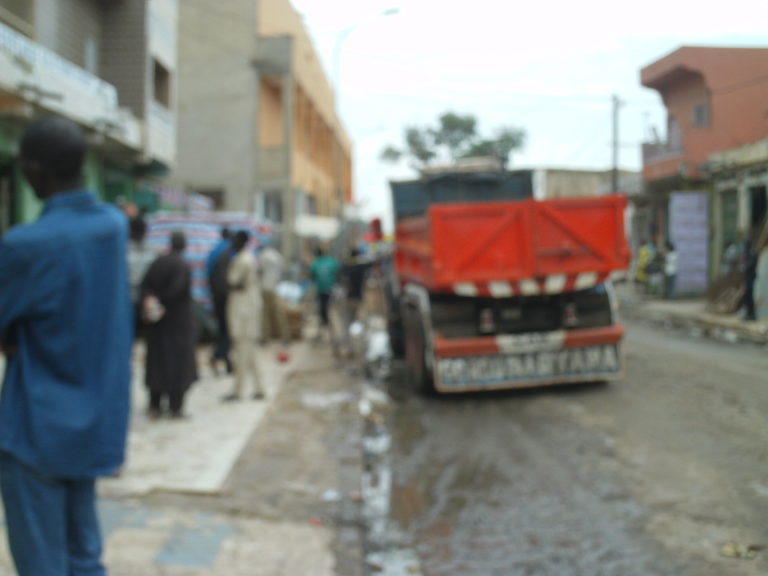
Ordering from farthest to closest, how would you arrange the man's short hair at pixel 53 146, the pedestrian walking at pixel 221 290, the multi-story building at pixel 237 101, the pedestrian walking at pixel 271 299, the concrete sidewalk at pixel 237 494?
the multi-story building at pixel 237 101, the pedestrian walking at pixel 271 299, the pedestrian walking at pixel 221 290, the concrete sidewalk at pixel 237 494, the man's short hair at pixel 53 146

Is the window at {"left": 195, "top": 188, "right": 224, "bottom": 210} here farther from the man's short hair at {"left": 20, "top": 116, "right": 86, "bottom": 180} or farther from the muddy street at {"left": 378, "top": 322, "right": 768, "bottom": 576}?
the man's short hair at {"left": 20, "top": 116, "right": 86, "bottom": 180}

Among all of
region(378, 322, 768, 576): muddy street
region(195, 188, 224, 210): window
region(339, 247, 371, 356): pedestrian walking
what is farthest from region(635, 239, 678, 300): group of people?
region(378, 322, 768, 576): muddy street

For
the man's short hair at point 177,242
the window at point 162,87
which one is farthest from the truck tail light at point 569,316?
the window at point 162,87

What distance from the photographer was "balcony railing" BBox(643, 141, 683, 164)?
773 inches

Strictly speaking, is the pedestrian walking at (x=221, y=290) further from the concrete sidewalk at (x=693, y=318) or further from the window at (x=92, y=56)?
the window at (x=92, y=56)

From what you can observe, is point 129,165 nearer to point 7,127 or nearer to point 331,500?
point 7,127

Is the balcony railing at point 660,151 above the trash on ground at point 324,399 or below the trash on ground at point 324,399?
above

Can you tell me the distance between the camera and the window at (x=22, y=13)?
1327cm

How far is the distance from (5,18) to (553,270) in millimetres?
9224

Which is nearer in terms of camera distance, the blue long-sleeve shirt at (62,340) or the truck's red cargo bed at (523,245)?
the blue long-sleeve shirt at (62,340)

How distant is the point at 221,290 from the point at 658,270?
18.7 meters

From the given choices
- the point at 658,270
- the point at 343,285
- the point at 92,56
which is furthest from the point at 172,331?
the point at 658,270

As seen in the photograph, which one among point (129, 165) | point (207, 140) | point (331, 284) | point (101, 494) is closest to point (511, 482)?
point (101, 494)

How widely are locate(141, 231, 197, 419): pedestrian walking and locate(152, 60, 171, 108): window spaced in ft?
46.0
